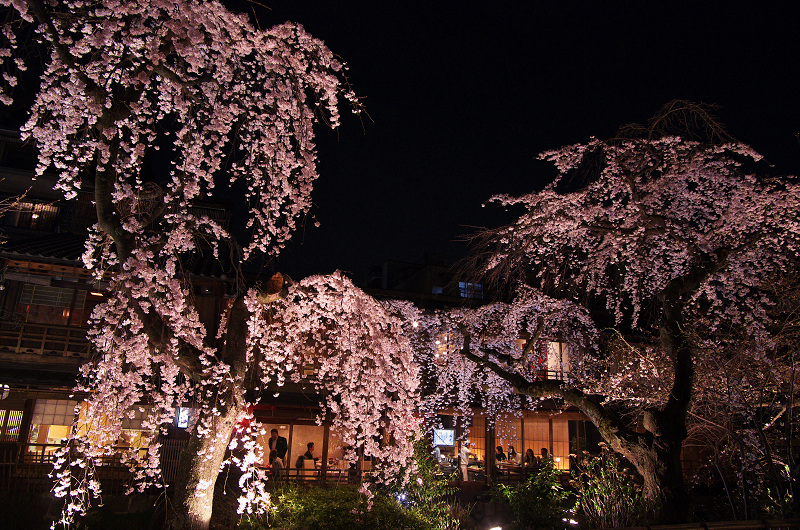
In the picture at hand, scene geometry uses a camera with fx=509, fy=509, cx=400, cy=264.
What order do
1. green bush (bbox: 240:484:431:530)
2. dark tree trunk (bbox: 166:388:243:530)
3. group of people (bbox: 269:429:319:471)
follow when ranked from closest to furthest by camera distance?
dark tree trunk (bbox: 166:388:243:530)
green bush (bbox: 240:484:431:530)
group of people (bbox: 269:429:319:471)

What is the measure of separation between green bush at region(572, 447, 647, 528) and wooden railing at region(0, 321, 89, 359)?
11.8 meters

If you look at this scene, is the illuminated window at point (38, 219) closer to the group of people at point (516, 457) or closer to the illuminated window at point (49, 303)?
the illuminated window at point (49, 303)

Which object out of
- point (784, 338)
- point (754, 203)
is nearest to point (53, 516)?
point (754, 203)

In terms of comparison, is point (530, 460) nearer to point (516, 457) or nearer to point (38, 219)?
point (516, 457)

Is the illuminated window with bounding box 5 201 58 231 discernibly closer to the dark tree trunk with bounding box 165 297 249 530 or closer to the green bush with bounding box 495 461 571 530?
the dark tree trunk with bounding box 165 297 249 530

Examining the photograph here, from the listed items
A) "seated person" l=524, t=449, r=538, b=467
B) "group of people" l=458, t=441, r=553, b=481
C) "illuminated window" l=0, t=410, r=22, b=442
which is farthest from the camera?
"seated person" l=524, t=449, r=538, b=467

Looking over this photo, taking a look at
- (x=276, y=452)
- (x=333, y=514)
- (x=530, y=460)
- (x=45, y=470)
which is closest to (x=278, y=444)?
(x=276, y=452)

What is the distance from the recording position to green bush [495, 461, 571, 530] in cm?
876

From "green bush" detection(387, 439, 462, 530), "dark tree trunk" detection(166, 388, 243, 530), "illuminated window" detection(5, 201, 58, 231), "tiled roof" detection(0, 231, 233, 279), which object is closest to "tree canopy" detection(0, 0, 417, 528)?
"dark tree trunk" detection(166, 388, 243, 530)

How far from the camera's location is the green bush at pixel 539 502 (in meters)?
8.76

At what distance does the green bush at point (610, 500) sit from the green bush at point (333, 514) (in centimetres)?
342

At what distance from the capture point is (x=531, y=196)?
33.4 feet

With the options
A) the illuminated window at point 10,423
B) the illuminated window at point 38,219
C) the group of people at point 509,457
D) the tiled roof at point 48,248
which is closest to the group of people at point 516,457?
the group of people at point 509,457

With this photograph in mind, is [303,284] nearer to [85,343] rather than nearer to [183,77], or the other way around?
[183,77]
